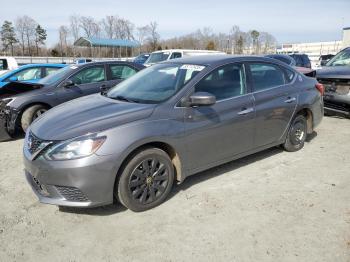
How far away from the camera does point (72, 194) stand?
3357mm

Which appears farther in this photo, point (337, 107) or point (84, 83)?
point (337, 107)

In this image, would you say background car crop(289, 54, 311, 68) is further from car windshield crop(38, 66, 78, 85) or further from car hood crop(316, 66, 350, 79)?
car windshield crop(38, 66, 78, 85)

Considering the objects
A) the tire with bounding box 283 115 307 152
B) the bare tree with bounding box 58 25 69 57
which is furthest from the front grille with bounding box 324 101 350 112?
the bare tree with bounding box 58 25 69 57

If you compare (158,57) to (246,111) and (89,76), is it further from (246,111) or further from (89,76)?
(246,111)

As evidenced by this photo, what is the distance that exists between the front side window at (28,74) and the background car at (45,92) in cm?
242

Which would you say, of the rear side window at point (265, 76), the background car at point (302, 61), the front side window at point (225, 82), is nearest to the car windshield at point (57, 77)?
the front side window at point (225, 82)

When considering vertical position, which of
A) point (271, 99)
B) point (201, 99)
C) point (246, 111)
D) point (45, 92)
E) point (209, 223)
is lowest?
point (209, 223)

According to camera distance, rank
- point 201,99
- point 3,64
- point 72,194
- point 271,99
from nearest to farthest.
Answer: point 72,194
point 201,99
point 271,99
point 3,64

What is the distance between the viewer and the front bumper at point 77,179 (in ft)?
10.6

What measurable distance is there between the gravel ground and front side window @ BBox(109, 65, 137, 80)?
3.80m

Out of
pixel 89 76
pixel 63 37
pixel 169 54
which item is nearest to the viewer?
pixel 89 76

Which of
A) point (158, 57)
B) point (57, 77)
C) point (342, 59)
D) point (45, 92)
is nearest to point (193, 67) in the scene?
point (45, 92)

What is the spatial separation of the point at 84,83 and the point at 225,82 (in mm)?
4157

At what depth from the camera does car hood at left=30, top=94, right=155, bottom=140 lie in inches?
134
